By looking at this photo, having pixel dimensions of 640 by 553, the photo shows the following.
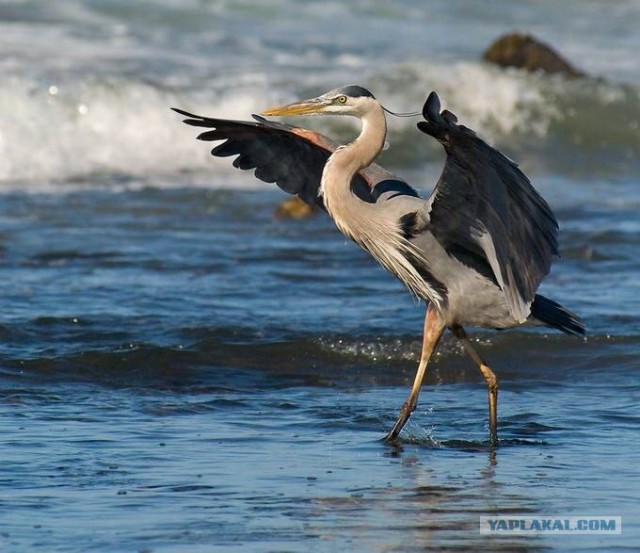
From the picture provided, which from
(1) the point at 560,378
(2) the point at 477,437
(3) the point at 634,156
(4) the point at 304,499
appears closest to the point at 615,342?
(1) the point at 560,378

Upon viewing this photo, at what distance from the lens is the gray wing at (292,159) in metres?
7.76

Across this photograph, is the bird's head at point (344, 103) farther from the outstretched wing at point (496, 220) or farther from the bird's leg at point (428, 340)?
the bird's leg at point (428, 340)

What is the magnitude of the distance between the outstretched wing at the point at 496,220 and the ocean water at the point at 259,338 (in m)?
0.81

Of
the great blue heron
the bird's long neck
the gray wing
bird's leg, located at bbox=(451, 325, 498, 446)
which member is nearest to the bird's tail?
the great blue heron

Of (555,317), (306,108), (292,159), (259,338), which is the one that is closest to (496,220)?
(555,317)

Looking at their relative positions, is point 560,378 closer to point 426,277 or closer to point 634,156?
point 426,277

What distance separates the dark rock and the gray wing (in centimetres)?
1294

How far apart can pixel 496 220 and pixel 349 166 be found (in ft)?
2.68

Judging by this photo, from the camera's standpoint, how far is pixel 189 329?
30.3ft

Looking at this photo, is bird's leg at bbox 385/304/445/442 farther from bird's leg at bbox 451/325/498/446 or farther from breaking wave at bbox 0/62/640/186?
breaking wave at bbox 0/62/640/186

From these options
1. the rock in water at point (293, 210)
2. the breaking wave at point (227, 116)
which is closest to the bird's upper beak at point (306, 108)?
the rock in water at point (293, 210)

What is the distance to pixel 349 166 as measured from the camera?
23.6 ft

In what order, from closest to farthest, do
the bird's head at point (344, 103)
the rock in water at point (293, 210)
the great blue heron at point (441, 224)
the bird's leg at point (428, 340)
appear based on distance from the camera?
1. the great blue heron at point (441, 224)
2. the bird's head at point (344, 103)
3. the bird's leg at point (428, 340)
4. the rock in water at point (293, 210)

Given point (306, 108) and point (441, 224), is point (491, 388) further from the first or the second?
point (306, 108)
